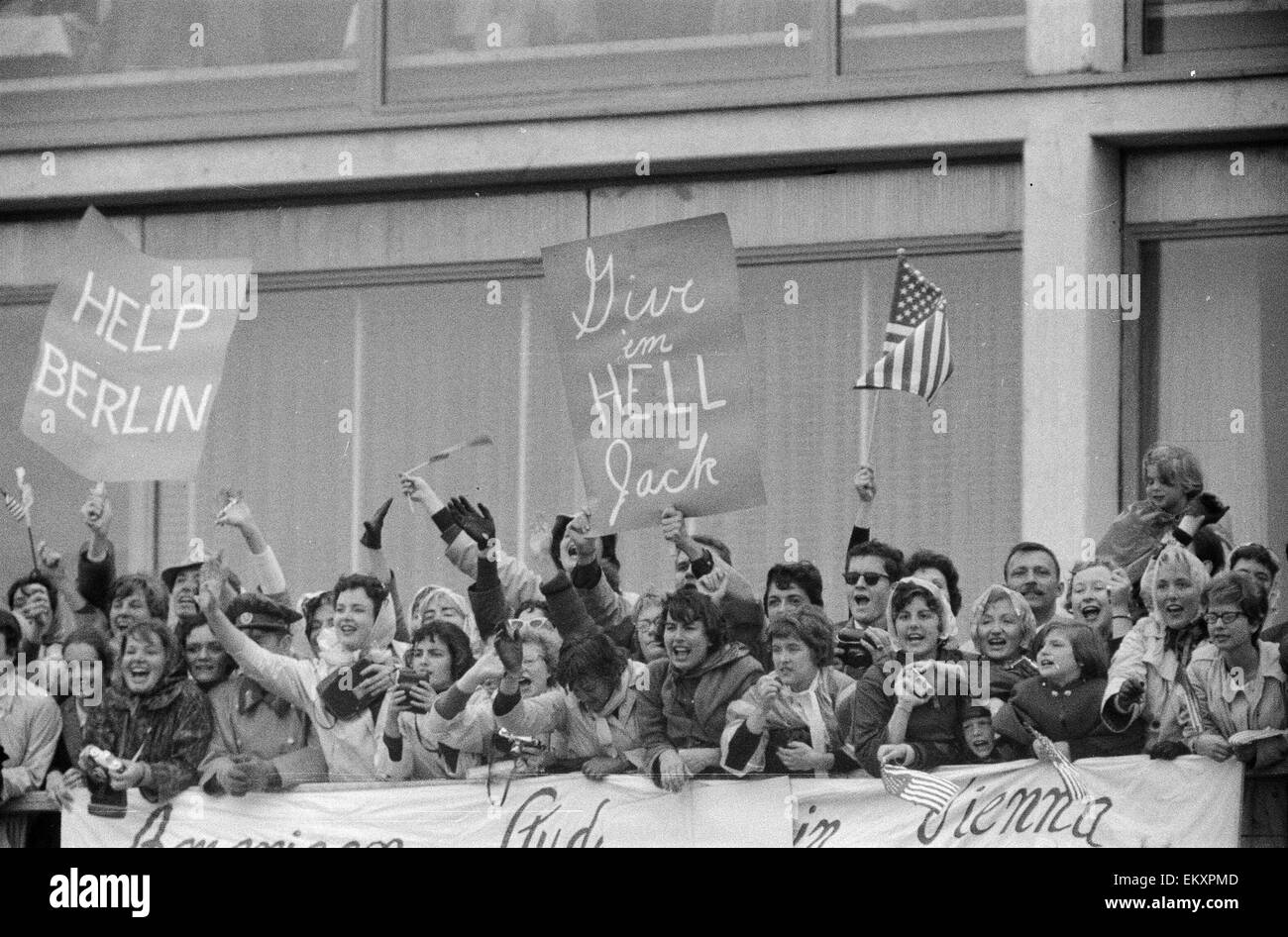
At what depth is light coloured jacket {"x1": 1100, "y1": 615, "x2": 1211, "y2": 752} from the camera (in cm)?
912

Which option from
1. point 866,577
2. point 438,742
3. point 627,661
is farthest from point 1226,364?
point 438,742

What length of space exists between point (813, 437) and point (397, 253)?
1727 mm

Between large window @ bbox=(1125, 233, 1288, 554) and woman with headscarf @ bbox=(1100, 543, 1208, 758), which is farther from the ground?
large window @ bbox=(1125, 233, 1288, 554)

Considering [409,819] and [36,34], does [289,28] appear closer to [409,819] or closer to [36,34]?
[36,34]

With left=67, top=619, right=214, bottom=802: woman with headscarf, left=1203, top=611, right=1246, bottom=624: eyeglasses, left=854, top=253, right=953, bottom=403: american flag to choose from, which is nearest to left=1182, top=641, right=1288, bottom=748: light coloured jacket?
left=1203, top=611, right=1246, bottom=624: eyeglasses

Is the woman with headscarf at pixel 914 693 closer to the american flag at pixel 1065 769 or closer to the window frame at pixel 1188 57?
the american flag at pixel 1065 769

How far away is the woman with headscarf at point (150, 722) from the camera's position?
996cm

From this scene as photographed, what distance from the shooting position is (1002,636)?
932 cm

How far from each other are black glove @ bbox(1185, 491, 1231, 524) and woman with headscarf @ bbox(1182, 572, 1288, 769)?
0.93ft

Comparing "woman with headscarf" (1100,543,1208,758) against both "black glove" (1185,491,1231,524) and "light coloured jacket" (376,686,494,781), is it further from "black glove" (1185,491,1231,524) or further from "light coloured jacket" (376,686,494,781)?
"light coloured jacket" (376,686,494,781)

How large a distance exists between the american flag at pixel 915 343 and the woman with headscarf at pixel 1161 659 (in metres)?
1.01

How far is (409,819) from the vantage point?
9.76 meters

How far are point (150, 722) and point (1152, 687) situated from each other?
3.53 meters
